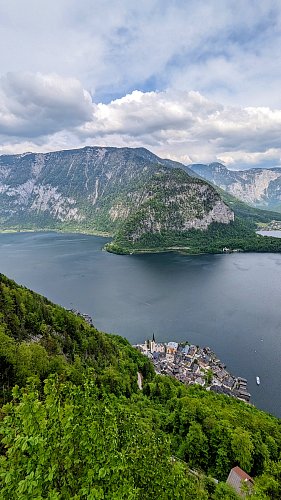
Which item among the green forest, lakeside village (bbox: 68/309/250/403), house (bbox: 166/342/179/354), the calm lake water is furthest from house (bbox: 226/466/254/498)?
house (bbox: 166/342/179/354)

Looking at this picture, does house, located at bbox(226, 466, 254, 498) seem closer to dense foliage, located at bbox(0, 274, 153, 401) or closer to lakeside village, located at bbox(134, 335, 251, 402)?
dense foliage, located at bbox(0, 274, 153, 401)

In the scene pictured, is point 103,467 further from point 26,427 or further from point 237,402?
point 237,402

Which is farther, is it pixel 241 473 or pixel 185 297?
pixel 185 297

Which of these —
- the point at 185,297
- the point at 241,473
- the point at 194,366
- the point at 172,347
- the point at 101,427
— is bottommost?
the point at 194,366

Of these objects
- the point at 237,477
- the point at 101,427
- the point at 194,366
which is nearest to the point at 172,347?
the point at 194,366

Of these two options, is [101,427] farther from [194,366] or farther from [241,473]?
[194,366]

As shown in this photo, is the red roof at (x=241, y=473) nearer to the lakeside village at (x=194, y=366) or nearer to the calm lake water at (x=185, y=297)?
the lakeside village at (x=194, y=366)

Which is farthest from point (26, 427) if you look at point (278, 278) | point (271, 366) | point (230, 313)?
point (278, 278)
